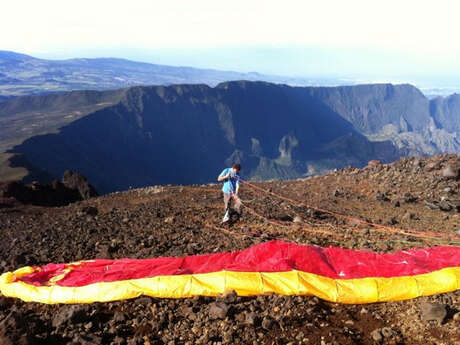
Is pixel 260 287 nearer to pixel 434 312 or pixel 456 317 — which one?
pixel 434 312

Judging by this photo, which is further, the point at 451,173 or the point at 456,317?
the point at 451,173

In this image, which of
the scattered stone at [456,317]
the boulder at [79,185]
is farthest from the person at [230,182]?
the boulder at [79,185]

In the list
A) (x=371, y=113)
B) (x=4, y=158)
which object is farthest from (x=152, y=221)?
(x=371, y=113)

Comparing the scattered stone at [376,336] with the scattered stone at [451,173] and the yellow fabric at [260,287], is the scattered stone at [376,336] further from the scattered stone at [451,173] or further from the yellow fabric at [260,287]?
the scattered stone at [451,173]

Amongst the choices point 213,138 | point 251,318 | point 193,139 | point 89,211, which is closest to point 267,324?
point 251,318

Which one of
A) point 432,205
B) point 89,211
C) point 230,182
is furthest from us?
point 432,205

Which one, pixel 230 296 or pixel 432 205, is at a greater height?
pixel 230 296

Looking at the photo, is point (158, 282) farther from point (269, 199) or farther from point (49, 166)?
point (49, 166)
